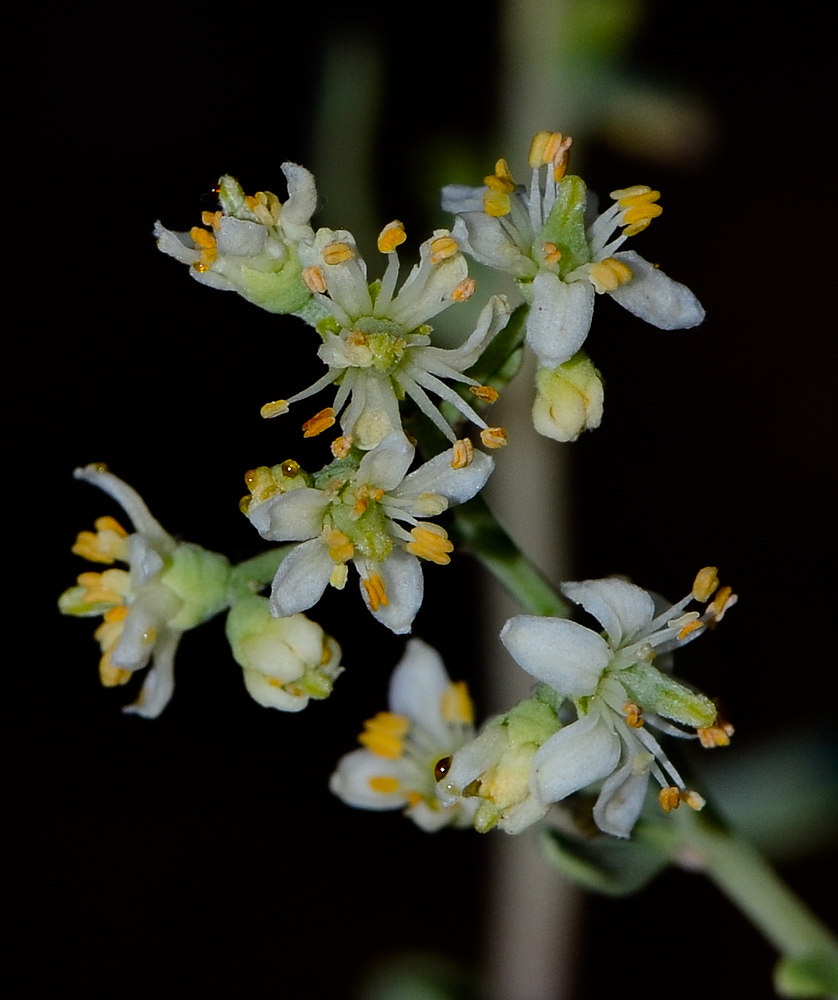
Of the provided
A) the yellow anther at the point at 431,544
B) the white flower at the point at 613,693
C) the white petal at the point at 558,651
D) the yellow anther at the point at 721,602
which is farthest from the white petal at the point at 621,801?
the yellow anther at the point at 431,544

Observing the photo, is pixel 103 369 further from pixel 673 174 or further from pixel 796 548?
pixel 796 548

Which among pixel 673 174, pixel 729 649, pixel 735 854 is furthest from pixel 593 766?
pixel 673 174

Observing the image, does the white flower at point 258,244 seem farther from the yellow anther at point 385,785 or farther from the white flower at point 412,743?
the yellow anther at point 385,785

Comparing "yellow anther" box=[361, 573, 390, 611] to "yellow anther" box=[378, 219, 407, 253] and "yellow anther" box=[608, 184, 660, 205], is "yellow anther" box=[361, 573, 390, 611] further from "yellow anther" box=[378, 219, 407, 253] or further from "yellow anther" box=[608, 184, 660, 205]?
"yellow anther" box=[608, 184, 660, 205]

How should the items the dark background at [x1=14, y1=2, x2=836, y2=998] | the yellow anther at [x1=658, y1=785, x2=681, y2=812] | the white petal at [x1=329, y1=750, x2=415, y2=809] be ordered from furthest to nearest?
the dark background at [x1=14, y1=2, x2=836, y2=998] < the white petal at [x1=329, y1=750, x2=415, y2=809] < the yellow anther at [x1=658, y1=785, x2=681, y2=812]

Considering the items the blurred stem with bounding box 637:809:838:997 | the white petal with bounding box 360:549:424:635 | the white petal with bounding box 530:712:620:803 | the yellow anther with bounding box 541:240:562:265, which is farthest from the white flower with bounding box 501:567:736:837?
the yellow anther with bounding box 541:240:562:265
